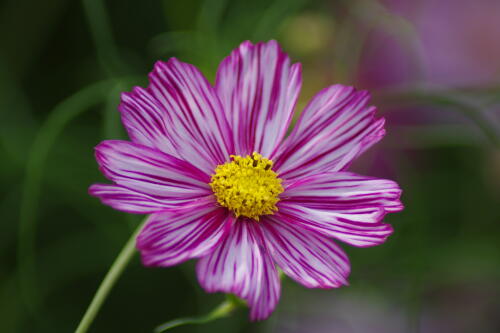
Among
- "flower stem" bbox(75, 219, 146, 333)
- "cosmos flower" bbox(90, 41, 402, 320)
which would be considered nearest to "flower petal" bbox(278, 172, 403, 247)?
"cosmos flower" bbox(90, 41, 402, 320)

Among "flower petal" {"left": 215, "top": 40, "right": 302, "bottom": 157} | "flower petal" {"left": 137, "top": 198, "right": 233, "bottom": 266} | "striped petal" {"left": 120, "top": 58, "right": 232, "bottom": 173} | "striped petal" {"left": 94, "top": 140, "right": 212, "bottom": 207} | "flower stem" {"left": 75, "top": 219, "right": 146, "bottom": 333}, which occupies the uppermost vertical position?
"flower petal" {"left": 215, "top": 40, "right": 302, "bottom": 157}

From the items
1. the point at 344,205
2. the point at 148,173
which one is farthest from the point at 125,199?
the point at 344,205

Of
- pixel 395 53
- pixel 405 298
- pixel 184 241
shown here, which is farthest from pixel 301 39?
pixel 184 241

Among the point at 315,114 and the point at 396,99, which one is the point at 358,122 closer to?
the point at 315,114

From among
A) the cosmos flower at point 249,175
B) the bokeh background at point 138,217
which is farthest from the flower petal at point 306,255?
the bokeh background at point 138,217

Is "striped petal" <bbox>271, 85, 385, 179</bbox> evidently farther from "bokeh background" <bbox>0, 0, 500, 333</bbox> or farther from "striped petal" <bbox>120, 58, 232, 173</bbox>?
"bokeh background" <bbox>0, 0, 500, 333</bbox>

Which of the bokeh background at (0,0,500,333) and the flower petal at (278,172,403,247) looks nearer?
the flower petal at (278,172,403,247)

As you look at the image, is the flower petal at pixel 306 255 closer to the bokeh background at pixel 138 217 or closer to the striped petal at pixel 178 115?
the striped petal at pixel 178 115
